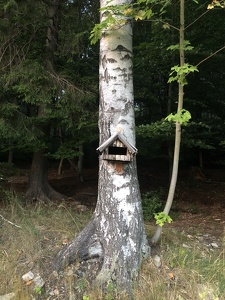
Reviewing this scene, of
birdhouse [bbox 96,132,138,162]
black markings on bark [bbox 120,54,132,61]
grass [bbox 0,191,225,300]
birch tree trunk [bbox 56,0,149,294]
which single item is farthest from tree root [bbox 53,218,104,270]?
black markings on bark [bbox 120,54,132,61]

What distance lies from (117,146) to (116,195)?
57 cm

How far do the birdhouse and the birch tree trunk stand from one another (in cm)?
13

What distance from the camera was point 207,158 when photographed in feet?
50.0

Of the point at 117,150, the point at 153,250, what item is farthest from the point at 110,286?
the point at 117,150

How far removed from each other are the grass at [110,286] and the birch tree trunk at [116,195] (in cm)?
20

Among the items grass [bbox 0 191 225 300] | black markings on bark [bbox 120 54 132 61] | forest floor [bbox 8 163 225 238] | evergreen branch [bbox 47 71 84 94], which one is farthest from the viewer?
evergreen branch [bbox 47 71 84 94]

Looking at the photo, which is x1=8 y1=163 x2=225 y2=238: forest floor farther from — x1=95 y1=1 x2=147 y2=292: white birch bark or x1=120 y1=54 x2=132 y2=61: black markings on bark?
x1=120 y1=54 x2=132 y2=61: black markings on bark

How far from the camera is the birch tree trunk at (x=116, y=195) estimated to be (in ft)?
10.5

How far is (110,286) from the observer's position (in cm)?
300

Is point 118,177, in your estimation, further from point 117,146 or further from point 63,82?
point 63,82

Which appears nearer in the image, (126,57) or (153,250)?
(126,57)

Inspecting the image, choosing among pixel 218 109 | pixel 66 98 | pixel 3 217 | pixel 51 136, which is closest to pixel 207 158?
pixel 218 109

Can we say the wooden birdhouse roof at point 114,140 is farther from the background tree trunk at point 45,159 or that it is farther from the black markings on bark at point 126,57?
the background tree trunk at point 45,159

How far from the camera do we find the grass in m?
2.98
